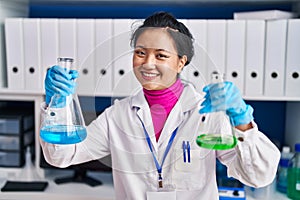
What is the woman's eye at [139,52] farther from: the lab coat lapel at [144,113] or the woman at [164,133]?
the lab coat lapel at [144,113]

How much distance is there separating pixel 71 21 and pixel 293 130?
1.05 m

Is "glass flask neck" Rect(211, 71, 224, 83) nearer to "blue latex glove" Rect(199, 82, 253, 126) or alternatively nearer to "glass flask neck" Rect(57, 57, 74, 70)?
"blue latex glove" Rect(199, 82, 253, 126)

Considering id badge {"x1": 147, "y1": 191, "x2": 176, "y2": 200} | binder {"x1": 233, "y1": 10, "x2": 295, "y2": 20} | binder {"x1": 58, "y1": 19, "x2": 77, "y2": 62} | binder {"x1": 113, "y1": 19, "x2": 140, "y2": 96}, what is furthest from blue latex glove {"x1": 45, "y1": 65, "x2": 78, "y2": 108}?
binder {"x1": 233, "y1": 10, "x2": 295, "y2": 20}

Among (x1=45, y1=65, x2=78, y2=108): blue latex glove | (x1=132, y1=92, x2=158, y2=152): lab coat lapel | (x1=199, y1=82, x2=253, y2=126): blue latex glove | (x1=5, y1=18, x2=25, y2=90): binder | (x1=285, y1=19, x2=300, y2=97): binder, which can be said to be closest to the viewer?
(x1=199, y1=82, x2=253, y2=126): blue latex glove

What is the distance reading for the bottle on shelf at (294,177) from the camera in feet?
4.87

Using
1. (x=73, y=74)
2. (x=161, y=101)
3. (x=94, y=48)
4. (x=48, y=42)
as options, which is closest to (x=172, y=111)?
(x=161, y=101)

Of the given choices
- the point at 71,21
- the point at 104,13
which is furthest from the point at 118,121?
the point at 104,13

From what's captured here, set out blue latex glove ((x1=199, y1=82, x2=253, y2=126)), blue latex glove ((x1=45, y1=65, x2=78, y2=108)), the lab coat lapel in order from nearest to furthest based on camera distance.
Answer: blue latex glove ((x1=199, y1=82, x2=253, y2=126))
blue latex glove ((x1=45, y1=65, x2=78, y2=108))
the lab coat lapel

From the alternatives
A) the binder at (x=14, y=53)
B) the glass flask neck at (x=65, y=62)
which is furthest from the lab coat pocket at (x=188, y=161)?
the binder at (x=14, y=53)

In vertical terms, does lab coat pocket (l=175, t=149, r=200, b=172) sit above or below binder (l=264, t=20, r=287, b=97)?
below

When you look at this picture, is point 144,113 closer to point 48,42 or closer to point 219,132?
point 219,132

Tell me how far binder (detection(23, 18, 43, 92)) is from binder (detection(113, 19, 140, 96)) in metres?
0.64

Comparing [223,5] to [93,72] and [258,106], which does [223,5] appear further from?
[93,72]

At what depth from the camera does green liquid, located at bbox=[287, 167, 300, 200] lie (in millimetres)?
1487
